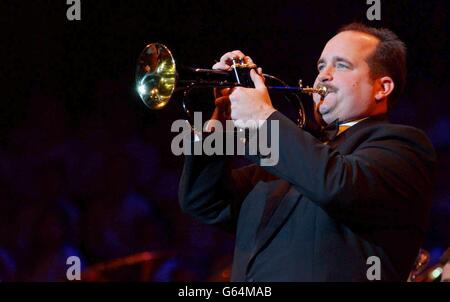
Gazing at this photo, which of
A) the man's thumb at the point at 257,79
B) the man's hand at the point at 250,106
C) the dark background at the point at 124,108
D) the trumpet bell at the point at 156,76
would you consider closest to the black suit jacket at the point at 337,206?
the man's hand at the point at 250,106

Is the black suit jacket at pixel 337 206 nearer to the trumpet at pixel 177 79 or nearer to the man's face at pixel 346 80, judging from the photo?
the man's face at pixel 346 80

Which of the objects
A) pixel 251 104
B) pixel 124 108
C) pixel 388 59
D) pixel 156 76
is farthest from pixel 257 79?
pixel 124 108

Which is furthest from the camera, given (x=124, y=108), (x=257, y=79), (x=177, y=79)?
(x=124, y=108)

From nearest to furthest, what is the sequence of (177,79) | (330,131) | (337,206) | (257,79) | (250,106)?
(337,206)
(250,106)
(257,79)
(177,79)
(330,131)

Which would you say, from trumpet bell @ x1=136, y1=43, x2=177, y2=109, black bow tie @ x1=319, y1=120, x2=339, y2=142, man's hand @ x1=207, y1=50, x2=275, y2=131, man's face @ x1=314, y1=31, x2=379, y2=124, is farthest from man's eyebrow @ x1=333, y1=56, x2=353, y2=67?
trumpet bell @ x1=136, y1=43, x2=177, y2=109

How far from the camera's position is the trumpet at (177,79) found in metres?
2.59

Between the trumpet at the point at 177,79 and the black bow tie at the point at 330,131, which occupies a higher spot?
the trumpet at the point at 177,79

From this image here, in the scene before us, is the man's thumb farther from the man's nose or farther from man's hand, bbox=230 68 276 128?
the man's nose

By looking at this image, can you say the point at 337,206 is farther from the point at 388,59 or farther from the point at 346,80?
the point at 388,59

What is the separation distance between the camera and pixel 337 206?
2.20 meters

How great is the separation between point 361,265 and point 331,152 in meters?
0.39

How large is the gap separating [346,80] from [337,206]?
0.69 meters

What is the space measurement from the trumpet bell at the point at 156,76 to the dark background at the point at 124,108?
2069 millimetres

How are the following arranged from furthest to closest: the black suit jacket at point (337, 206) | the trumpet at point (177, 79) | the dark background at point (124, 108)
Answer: the dark background at point (124, 108) → the trumpet at point (177, 79) → the black suit jacket at point (337, 206)
